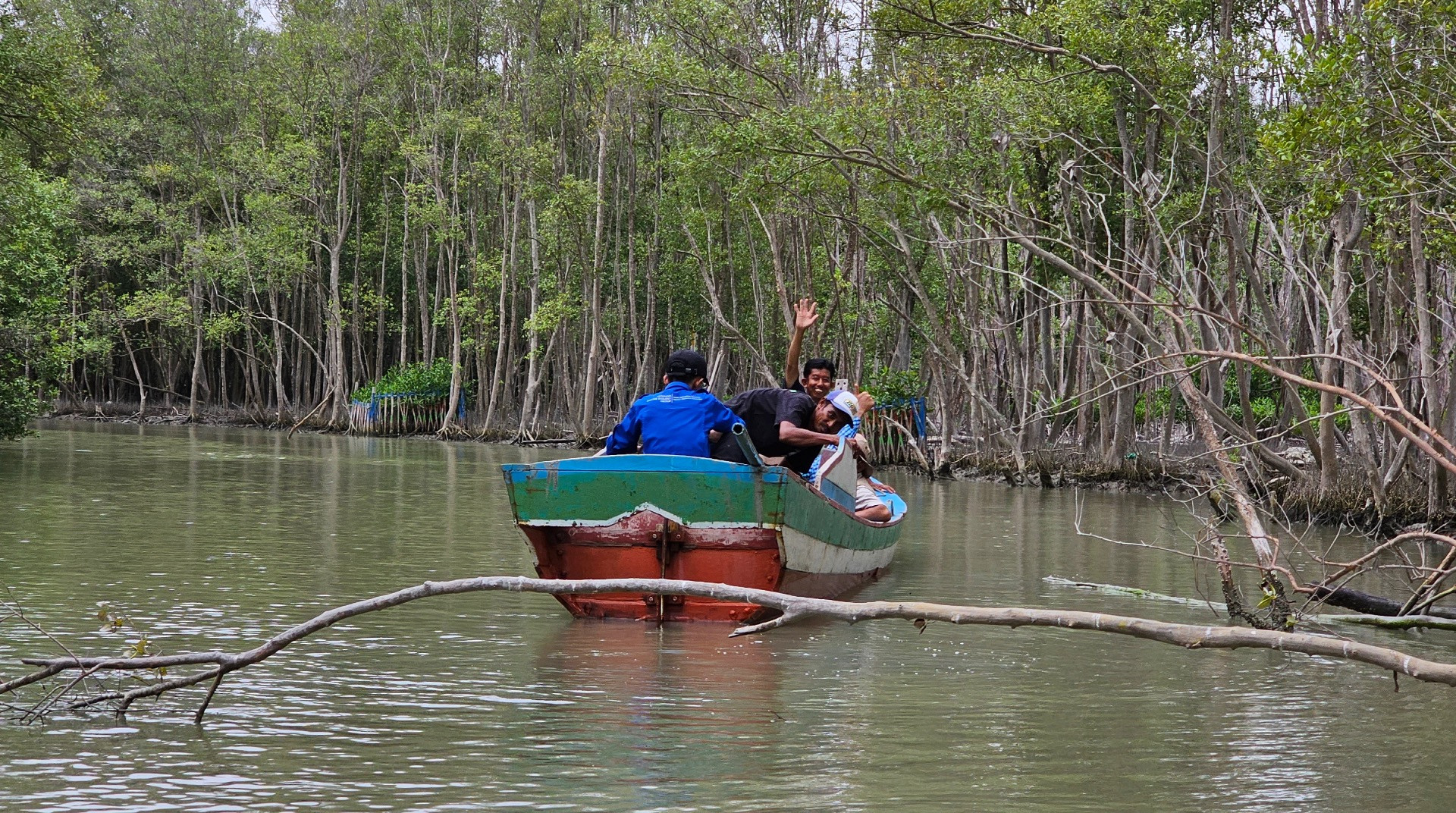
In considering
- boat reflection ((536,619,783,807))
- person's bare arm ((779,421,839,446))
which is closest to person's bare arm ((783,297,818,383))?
person's bare arm ((779,421,839,446))

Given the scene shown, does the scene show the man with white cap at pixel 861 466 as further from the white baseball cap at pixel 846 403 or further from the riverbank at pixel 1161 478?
the riverbank at pixel 1161 478

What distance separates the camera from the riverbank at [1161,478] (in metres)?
13.8

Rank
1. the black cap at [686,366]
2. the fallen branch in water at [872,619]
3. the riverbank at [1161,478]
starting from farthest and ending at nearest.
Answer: the riverbank at [1161,478] < the black cap at [686,366] < the fallen branch in water at [872,619]

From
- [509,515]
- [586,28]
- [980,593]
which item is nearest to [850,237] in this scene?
[586,28]

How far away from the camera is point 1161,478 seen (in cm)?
2028

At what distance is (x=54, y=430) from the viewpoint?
34031 millimetres

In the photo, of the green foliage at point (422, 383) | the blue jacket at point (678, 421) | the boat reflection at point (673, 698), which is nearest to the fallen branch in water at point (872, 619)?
the boat reflection at point (673, 698)

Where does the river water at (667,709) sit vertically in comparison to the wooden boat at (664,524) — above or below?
below

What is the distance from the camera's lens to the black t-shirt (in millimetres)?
9289

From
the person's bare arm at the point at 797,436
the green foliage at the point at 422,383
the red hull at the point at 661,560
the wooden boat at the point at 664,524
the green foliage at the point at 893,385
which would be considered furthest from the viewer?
the green foliage at the point at 422,383

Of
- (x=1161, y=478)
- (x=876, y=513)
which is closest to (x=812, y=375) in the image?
(x=876, y=513)

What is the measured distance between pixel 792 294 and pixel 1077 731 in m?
25.6

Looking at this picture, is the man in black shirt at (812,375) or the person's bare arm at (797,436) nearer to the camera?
the person's bare arm at (797,436)

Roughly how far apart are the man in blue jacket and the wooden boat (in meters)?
0.43
